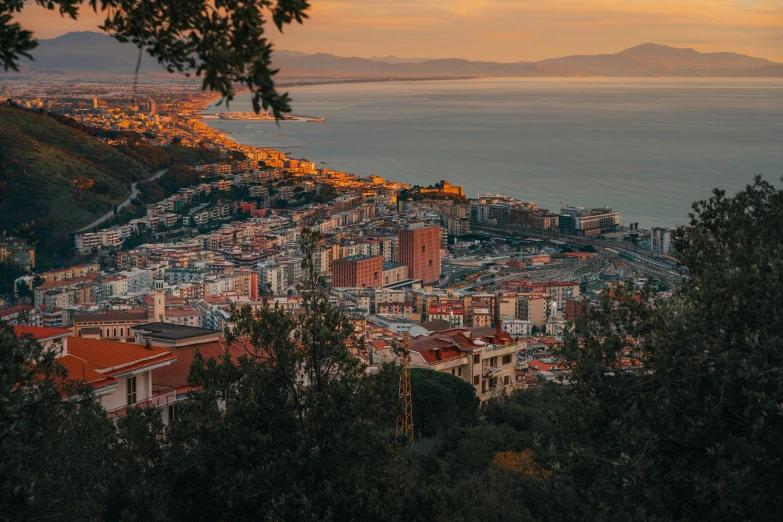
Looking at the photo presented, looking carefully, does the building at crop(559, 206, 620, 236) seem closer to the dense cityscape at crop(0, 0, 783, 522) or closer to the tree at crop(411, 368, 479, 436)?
the dense cityscape at crop(0, 0, 783, 522)

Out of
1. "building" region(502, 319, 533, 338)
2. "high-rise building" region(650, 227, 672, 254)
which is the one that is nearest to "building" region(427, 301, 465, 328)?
"building" region(502, 319, 533, 338)

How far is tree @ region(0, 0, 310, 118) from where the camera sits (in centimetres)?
200

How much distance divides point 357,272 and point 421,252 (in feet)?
8.93

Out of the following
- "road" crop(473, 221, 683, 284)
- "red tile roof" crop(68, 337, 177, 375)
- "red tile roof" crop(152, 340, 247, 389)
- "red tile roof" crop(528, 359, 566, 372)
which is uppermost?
"red tile roof" crop(68, 337, 177, 375)

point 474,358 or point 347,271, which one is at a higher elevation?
point 474,358

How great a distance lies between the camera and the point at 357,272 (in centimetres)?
2836

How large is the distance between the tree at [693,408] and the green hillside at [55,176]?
27038 mm

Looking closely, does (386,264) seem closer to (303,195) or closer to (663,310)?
(303,195)

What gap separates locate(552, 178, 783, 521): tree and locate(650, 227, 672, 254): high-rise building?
1030 inches

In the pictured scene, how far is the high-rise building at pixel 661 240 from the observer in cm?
2892

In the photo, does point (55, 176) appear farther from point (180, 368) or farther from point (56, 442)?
point (56, 442)

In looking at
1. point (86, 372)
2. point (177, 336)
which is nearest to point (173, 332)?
point (177, 336)

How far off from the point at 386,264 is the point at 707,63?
124m

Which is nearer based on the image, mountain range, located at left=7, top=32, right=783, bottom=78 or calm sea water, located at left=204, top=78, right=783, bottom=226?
calm sea water, located at left=204, top=78, right=783, bottom=226
